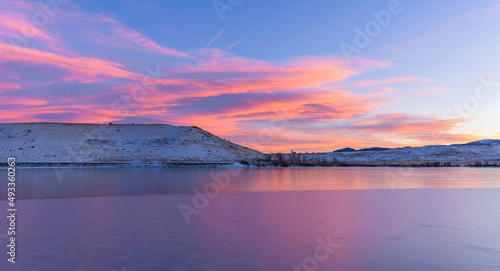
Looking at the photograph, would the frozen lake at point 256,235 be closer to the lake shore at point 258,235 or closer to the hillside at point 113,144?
the lake shore at point 258,235

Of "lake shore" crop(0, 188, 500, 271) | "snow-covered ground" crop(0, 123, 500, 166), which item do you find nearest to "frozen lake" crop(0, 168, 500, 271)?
"lake shore" crop(0, 188, 500, 271)

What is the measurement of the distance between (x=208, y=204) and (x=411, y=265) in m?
7.24

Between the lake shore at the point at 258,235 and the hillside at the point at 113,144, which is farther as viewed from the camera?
the hillside at the point at 113,144

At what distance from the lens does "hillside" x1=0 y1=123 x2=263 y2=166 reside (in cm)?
6219

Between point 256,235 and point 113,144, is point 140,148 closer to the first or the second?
point 113,144

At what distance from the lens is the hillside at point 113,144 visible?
62188mm

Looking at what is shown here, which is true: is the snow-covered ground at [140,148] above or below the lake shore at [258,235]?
above

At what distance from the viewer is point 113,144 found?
7231cm

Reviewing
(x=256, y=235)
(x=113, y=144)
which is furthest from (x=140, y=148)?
(x=256, y=235)

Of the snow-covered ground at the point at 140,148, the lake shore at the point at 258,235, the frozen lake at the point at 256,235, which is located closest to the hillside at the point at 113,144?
the snow-covered ground at the point at 140,148

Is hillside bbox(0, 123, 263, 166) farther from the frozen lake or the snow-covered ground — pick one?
the frozen lake

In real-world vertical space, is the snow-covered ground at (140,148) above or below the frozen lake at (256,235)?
above

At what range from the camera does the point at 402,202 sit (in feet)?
40.2

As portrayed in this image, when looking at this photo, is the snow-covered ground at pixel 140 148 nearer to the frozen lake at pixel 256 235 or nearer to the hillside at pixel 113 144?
the hillside at pixel 113 144
